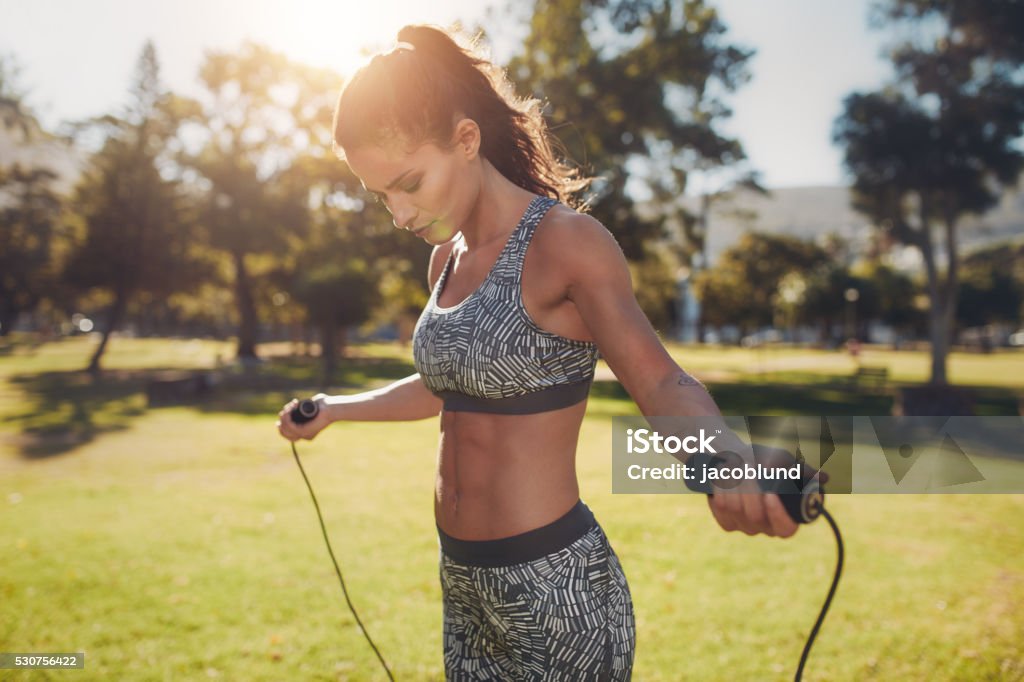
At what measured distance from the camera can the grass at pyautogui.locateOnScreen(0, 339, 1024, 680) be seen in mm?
4711

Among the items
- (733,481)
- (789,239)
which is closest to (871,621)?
(733,481)

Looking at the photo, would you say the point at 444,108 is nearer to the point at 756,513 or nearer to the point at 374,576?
the point at 756,513

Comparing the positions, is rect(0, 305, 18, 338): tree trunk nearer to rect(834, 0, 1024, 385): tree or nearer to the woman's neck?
rect(834, 0, 1024, 385): tree

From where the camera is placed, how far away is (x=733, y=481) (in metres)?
1.23

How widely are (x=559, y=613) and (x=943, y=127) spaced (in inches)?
1239

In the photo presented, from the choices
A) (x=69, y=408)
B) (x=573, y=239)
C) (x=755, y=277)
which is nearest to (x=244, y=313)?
(x=69, y=408)

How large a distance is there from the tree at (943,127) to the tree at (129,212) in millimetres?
33104

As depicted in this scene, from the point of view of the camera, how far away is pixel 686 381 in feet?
4.85

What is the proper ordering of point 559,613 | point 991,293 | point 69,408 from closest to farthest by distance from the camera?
point 559,613 → point 69,408 → point 991,293

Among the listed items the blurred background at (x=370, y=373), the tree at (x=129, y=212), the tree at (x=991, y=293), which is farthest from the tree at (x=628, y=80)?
the tree at (x=991, y=293)

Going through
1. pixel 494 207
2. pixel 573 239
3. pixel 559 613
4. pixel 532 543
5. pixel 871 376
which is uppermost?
pixel 494 207

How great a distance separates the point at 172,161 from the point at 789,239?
200ft

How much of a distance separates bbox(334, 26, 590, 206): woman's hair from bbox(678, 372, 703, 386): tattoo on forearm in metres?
0.92

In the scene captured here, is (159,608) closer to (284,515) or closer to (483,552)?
(284,515)
